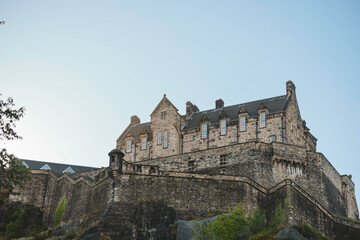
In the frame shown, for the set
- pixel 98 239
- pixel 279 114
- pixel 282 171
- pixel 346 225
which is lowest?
pixel 98 239

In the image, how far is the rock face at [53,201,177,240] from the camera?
39.6 meters

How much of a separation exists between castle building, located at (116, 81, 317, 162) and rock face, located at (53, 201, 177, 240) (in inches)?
665

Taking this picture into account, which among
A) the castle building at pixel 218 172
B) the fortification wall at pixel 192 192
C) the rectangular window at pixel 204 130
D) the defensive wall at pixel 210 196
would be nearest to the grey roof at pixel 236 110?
the castle building at pixel 218 172

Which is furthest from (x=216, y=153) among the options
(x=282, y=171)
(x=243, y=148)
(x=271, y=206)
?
(x=271, y=206)

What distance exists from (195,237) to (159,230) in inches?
121

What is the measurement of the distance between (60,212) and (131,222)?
11225 millimetres

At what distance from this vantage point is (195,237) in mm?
39312

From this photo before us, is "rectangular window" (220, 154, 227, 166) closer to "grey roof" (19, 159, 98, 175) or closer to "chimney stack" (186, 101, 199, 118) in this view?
"chimney stack" (186, 101, 199, 118)

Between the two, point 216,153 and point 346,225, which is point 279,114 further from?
point 346,225

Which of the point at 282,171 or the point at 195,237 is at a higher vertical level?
the point at 282,171

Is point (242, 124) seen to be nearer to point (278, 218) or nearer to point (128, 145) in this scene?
point (128, 145)

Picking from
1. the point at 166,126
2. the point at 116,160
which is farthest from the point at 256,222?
the point at 166,126

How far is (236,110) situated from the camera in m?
59.8

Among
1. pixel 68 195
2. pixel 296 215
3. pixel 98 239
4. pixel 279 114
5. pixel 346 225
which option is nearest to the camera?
pixel 98 239
